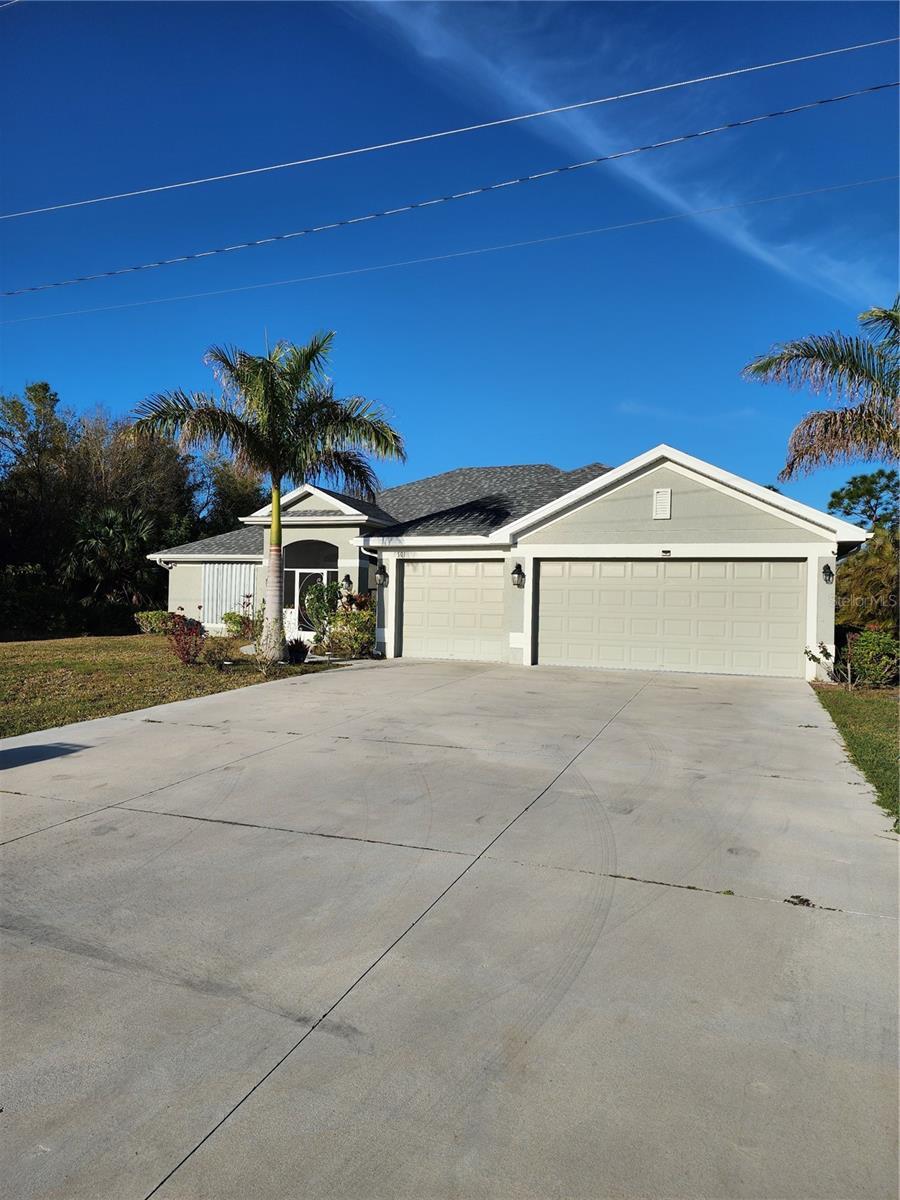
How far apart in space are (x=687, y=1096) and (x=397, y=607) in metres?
14.6

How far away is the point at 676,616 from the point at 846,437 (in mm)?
4294

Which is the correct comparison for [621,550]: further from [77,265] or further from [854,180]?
[77,265]

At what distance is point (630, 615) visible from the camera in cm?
1480

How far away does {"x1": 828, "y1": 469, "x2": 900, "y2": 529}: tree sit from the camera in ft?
111

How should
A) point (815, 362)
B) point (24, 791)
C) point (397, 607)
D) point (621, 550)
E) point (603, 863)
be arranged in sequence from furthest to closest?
point (397, 607) → point (621, 550) → point (815, 362) → point (24, 791) → point (603, 863)

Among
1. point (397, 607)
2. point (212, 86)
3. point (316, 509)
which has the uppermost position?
point (212, 86)

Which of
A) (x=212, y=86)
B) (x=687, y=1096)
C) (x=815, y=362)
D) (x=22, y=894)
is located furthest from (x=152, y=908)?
(x=815, y=362)

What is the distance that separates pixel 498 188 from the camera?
35.2 feet

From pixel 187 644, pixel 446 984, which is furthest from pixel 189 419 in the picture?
pixel 446 984

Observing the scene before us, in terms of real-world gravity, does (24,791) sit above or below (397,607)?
below

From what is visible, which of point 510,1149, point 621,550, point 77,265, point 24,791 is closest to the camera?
point 510,1149

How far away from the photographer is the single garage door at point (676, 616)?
45.3 ft

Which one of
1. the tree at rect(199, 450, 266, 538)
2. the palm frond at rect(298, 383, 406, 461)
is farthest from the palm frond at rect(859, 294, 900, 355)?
the tree at rect(199, 450, 266, 538)

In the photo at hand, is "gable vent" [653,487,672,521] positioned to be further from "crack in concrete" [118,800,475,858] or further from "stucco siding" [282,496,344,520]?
"crack in concrete" [118,800,475,858]
